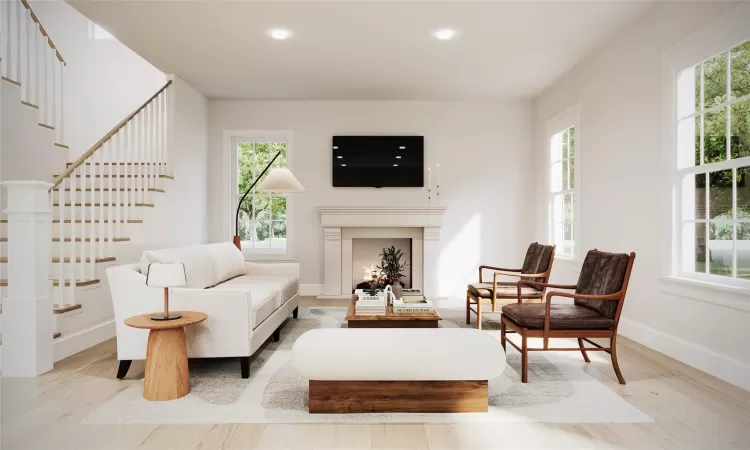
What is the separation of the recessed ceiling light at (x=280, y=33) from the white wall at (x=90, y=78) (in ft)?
9.50

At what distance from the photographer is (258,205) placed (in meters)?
6.85

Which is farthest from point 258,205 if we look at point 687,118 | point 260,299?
point 687,118

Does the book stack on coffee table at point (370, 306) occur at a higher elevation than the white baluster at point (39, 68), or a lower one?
lower

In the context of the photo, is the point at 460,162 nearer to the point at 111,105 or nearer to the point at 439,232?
the point at 439,232

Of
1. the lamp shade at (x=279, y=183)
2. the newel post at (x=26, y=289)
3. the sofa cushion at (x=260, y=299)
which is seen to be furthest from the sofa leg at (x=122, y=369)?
the lamp shade at (x=279, y=183)

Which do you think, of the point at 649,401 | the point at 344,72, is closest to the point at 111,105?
the point at 344,72

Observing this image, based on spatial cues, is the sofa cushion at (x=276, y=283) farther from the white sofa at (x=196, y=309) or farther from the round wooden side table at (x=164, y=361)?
the round wooden side table at (x=164, y=361)

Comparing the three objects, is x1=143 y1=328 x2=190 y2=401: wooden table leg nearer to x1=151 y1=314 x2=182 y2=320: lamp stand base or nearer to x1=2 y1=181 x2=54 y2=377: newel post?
x1=151 y1=314 x2=182 y2=320: lamp stand base

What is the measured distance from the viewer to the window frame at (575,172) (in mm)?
5242

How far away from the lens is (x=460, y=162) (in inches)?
265

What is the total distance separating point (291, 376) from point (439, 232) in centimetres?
393

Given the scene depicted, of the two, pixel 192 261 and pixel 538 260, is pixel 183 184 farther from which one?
pixel 538 260

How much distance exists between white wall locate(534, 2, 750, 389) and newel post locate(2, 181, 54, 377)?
4.90 meters

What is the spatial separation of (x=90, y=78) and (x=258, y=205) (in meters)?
2.82
